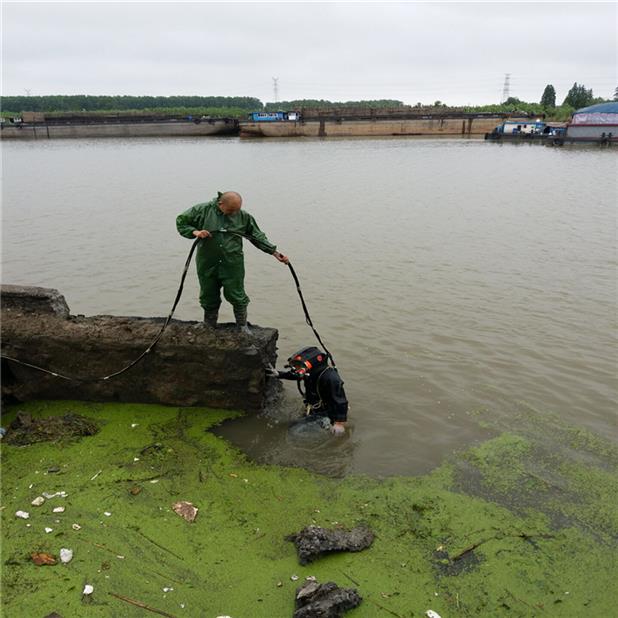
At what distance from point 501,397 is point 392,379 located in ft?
4.56

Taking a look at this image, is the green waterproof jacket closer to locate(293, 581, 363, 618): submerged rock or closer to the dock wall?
locate(293, 581, 363, 618): submerged rock

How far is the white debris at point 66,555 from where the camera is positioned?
148 inches

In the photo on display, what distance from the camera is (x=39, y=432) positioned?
5.40 m

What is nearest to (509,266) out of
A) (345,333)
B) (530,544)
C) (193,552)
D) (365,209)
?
(345,333)

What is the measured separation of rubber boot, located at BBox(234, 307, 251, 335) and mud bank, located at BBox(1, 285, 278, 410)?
91mm

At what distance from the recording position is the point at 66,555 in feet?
12.4

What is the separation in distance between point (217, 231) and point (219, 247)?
0.18 m

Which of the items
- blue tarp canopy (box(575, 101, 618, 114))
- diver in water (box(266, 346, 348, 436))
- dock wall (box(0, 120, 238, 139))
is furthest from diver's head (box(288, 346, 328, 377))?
dock wall (box(0, 120, 238, 139))

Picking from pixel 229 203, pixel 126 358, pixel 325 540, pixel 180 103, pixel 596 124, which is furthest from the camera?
pixel 180 103

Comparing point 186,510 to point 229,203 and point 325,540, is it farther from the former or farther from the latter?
point 229,203

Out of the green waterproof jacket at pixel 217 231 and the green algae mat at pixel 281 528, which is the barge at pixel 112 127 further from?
the green algae mat at pixel 281 528

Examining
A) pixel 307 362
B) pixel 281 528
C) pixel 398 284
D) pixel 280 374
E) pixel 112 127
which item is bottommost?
pixel 281 528

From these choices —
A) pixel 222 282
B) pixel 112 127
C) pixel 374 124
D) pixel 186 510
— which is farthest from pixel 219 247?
pixel 112 127

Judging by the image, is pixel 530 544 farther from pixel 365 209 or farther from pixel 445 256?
pixel 365 209
